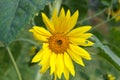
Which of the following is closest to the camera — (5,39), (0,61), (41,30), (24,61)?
(5,39)

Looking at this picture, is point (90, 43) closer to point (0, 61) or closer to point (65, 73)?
point (65, 73)

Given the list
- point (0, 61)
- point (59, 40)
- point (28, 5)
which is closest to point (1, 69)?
point (0, 61)

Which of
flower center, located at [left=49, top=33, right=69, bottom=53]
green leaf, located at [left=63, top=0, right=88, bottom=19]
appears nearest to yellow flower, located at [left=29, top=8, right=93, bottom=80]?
flower center, located at [left=49, top=33, right=69, bottom=53]

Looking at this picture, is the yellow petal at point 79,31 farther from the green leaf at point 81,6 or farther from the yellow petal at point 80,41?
the green leaf at point 81,6

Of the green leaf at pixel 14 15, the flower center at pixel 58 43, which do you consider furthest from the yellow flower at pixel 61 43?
the green leaf at pixel 14 15

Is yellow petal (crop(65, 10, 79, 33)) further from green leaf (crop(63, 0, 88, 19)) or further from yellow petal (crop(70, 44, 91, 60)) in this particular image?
green leaf (crop(63, 0, 88, 19))
